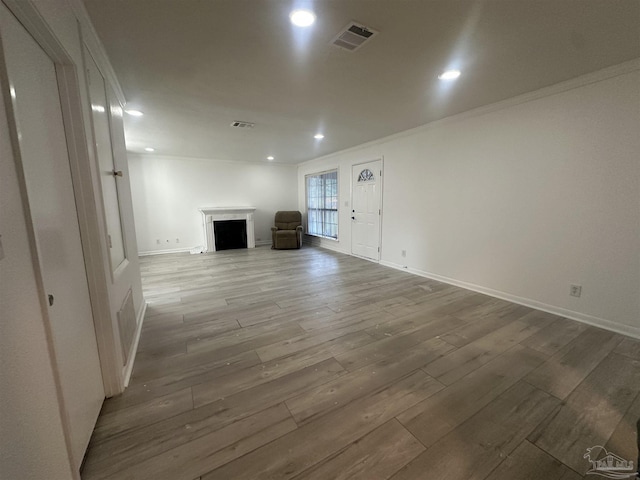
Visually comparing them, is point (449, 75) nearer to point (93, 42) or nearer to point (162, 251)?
point (93, 42)

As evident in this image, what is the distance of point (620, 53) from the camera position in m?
2.05

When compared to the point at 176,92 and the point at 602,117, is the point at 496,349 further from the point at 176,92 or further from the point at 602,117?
the point at 176,92

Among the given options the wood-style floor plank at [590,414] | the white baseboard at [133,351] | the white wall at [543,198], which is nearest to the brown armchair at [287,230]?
the white wall at [543,198]

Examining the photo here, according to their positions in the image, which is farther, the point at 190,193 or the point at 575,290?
the point at 190,193

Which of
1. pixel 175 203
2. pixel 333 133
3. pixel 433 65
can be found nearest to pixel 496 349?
pixel 433 65

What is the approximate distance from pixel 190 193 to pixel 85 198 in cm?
536

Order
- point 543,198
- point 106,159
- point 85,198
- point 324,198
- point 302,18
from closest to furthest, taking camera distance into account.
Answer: point 85,198
point 302,18
point 106,159
point 543,198
point 324,198

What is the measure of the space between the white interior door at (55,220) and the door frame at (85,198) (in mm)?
34

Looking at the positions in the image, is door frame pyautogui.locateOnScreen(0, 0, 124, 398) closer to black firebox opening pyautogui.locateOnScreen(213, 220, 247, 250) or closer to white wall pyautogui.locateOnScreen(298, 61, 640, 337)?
white wall pyautogui.locateOnScreen(298, 61, 640, 337)

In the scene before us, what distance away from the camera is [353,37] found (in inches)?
71.0

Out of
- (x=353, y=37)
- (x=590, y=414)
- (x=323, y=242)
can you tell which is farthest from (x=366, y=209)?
(x=590, y=414)

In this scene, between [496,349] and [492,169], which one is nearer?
[496,349]

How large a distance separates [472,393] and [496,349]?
68 centimetres

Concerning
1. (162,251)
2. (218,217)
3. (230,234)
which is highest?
(218,217)
